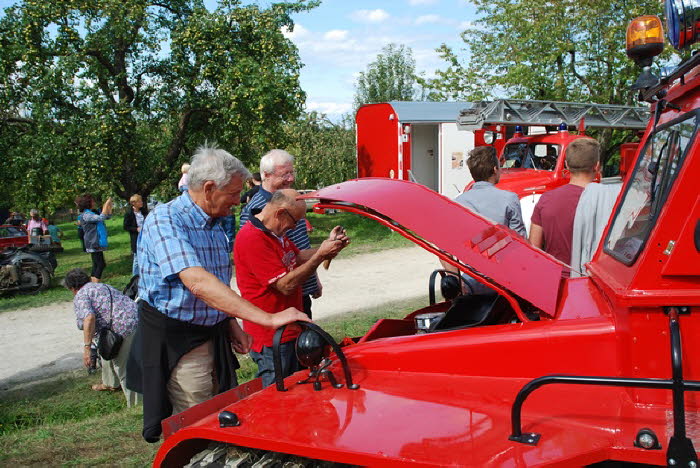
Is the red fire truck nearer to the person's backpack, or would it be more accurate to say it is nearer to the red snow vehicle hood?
the red snow vehicle hood

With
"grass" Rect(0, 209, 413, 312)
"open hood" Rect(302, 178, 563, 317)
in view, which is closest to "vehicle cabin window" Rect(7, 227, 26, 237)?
"grass" Rect(0, 209, 413, 312)

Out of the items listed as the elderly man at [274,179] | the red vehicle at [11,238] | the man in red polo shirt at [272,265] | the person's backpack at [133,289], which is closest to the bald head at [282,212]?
the man in red polo shirt at [272,265]

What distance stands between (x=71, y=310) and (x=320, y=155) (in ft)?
54.7

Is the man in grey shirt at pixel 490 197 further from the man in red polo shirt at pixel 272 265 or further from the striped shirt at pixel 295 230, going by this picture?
the man in red polo shirt at pixel 272 265

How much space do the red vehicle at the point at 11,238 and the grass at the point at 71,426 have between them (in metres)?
8.11

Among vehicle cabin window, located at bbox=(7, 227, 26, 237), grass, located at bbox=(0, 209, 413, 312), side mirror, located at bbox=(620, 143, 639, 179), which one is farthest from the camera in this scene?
vehicle cabin window, located at bbox=(7, 227, 26, 237)

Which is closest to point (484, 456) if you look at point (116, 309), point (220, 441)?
point (220, 441)

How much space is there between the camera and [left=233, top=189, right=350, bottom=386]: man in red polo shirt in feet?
10.7

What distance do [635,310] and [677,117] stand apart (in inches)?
33.4

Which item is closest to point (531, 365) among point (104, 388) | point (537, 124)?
point (104, 388)

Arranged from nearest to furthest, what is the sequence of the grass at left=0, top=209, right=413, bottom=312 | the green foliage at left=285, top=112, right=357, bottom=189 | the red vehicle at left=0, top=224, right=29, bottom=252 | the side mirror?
the side mirror < the grass at left=0, top=209, right=413, bottom=312 < the red vehicle at left=0, top=224, right=29, bottom=252 < the green foliage at left=285, top=112, right=357, bottom=189

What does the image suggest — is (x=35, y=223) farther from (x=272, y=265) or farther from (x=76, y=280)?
(x=272, y=265)

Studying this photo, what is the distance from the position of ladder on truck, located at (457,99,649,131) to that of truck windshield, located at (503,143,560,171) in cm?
56

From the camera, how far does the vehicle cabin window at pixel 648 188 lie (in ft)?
6.82
